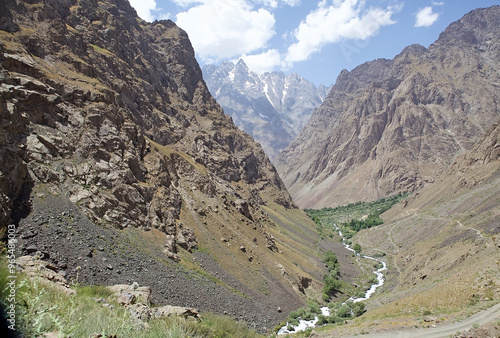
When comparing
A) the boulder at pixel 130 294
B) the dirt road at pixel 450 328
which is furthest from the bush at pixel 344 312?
the boulder at pixel 130 294

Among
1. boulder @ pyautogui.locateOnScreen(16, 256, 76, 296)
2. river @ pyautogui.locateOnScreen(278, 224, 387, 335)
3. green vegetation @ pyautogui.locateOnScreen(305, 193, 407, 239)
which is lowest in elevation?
green vegetation @ pyautogui.locateOnScreen(305, 193, 407, 239)

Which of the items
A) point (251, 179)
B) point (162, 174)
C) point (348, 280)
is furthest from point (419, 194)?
point (162, 174)

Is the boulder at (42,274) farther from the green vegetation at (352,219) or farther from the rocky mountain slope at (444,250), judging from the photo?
the green vegetation at (352,219)

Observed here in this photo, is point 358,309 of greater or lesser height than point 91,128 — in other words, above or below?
below

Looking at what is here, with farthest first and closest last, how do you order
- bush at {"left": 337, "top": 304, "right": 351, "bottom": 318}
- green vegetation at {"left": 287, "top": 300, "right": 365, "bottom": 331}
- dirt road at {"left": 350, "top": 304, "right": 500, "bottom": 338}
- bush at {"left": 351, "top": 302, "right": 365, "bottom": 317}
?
1. bush at {"left": 337, "top": 304, "right": 351, "bottom": 318}
2. bush at {"left": 351, "top": 302, "right": 365, "bottom": 317}
3. green vegetation at {"left": 287, "top": 300, "right": 365, "bottom": 331}
4. dirt road at {"left": 350, "top": 304, "right": 500, "bottom": 338}

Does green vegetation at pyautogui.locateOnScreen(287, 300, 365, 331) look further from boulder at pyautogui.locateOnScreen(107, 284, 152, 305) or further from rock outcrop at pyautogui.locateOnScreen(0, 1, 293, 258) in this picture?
boulder at pyautogui.locateOnScreen(107, 284, 152, 305)

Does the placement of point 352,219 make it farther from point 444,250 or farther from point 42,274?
point 42,274

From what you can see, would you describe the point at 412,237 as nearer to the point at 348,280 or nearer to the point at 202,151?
the point at 348,280

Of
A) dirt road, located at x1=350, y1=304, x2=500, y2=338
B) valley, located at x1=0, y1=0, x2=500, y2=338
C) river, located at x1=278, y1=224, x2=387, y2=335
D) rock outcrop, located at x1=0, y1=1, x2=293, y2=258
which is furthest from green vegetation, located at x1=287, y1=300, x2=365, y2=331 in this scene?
dirt road, located at x1=350, y1=304, x2=500, y2=338

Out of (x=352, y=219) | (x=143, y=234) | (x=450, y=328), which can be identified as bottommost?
(x=352, y=219)

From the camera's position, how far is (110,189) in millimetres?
42812

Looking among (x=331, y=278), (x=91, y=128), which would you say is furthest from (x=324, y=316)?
(x=91, y=128)

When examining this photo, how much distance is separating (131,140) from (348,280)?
5668 centimetres

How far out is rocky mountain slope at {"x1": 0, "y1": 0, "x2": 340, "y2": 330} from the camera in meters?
32.6
